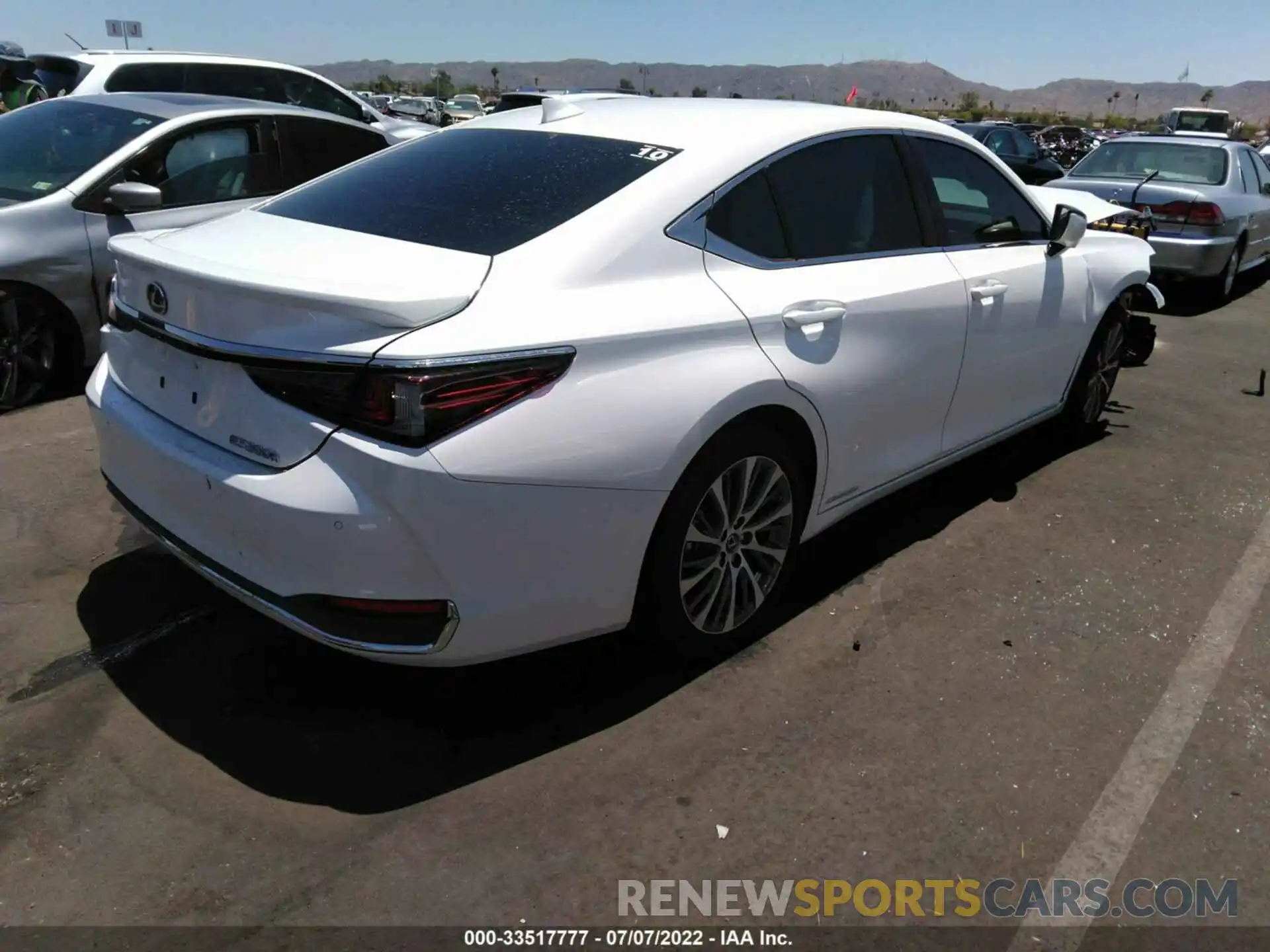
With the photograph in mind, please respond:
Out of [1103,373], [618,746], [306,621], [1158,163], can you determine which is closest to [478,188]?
[306,621]

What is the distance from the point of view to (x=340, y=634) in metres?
2.53

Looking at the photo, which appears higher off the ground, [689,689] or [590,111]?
[590,111]

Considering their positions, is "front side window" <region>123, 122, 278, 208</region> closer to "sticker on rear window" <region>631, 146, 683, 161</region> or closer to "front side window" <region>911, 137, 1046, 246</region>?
"sticker on rear window" <region>631, 146, 683, 161</region>

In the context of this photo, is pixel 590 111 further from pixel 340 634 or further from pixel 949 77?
pixel 949 77

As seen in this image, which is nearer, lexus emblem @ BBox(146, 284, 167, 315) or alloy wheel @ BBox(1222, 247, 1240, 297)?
lexus emblem @ BBox(146, 284, 167, 315)

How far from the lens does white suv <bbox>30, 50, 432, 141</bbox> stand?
8.47 meters

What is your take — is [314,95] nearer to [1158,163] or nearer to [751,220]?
[1158,163]

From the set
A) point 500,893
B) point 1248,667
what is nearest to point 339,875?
point 500,893

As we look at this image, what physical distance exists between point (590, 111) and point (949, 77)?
218 m

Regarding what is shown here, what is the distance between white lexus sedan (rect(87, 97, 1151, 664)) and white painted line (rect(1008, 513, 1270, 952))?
1.17 m

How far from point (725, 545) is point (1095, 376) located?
10.1 ft

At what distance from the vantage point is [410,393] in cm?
237

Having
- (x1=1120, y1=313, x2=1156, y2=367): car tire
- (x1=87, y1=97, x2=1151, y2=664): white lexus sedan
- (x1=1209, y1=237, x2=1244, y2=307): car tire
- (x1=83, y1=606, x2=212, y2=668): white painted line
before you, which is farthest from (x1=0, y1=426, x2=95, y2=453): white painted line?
(x1=1209, y1=237, x2=1244, y2=307): car tire

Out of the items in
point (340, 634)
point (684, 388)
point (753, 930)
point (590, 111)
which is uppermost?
point (590, 111)
